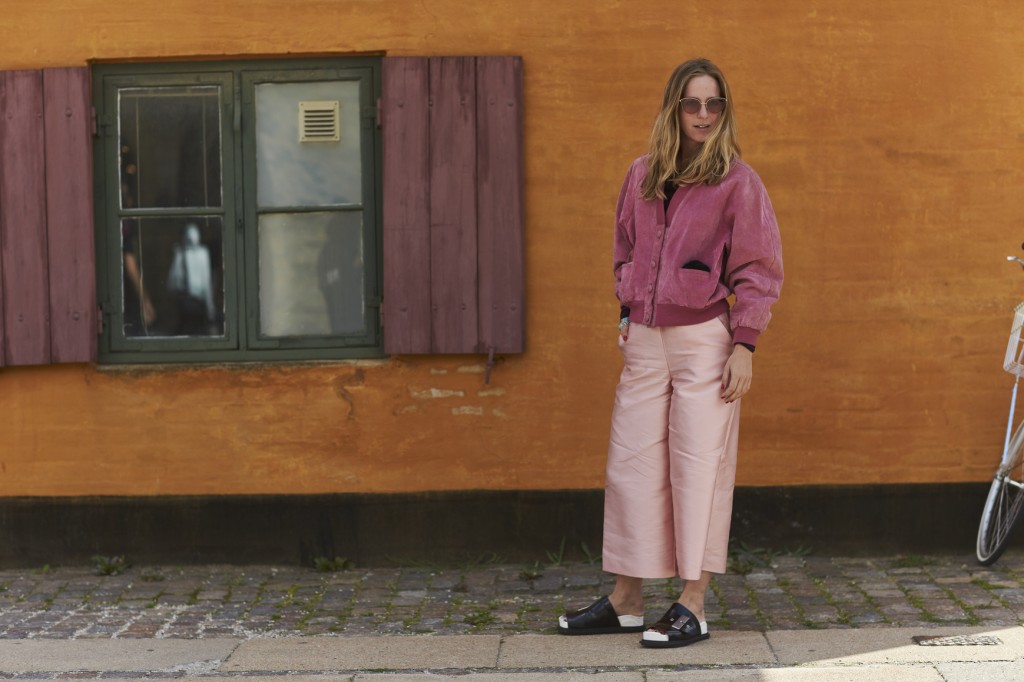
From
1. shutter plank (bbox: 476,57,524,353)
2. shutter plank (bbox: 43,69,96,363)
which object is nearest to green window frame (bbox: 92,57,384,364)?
shutter plank (bbox: 43,69,96,363)

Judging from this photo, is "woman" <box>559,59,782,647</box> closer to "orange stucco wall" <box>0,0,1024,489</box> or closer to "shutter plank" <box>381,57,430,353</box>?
"orange stucco wall" <box>0,0,1024,489</box>

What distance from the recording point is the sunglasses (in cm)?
448

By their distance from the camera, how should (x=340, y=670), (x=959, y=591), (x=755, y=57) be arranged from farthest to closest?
1. (x=755, y=57)
2. (x=959, y=591)
3. (x=340, y=670)

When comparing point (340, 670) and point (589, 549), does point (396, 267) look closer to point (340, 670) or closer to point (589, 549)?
point (589, 549)

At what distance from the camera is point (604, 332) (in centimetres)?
601

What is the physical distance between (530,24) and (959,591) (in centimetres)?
289

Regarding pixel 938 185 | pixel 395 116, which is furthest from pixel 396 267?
pixel 938 185

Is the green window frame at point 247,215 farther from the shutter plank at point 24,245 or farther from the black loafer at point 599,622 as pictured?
the black loafer at point 599,622

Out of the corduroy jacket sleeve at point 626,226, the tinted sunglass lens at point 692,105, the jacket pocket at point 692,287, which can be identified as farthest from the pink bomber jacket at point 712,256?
the tinted sunglass lens at point 692,105

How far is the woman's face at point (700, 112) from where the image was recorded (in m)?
4.48

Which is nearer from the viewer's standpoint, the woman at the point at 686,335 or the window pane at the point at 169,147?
the woman at the point at 686,335

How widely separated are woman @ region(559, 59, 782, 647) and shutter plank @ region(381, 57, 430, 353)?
145 centimetres

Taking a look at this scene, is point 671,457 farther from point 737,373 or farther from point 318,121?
point 318,121

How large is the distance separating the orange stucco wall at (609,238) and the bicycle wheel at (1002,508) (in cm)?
26
